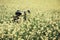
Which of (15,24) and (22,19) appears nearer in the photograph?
(15,24)

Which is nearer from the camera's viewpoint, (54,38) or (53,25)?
(54,38)

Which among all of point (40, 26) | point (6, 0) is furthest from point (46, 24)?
point (6, 0)

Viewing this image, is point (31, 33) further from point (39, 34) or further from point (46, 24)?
point (46, 24)

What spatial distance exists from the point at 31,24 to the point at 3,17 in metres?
2.52

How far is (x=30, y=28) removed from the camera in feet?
35.9

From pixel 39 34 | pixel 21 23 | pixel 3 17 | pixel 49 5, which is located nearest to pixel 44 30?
pixel 39 34

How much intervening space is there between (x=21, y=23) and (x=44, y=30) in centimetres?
162

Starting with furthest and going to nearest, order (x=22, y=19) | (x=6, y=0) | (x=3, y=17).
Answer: (x=6, y=0)
(x=3, y=17)
(x=22, y=19)

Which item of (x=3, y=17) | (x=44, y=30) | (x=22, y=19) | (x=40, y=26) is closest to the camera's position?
(x=44, y=30)

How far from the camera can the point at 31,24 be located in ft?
38.2

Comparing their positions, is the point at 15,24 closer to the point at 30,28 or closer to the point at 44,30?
the point at 30,28

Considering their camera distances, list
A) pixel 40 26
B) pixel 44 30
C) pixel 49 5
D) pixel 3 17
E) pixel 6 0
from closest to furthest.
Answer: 1. pixel 44 30
2. pixel 40 26
3. pixel 3 17
4. pixel 49 5
5. pixel 6 0

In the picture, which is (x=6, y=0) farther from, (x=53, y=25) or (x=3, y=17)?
(x=53, y=25)

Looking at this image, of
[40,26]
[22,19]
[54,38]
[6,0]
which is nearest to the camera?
[54,38]
